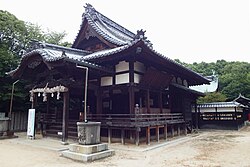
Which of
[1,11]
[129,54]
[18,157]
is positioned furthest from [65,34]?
[18,157]

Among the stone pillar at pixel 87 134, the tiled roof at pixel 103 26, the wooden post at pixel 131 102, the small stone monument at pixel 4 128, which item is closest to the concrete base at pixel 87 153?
the stone pillar at pixel 87 134

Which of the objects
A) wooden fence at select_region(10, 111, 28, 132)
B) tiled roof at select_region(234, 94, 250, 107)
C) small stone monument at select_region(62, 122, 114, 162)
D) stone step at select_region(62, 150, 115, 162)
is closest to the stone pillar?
small stone monument at select_region(62, 122, 114, 162)

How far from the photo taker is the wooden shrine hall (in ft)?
37.4

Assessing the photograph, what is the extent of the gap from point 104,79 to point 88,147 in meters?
5.92

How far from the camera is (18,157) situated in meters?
8.38

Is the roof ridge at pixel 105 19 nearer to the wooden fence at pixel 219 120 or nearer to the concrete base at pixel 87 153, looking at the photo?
the concrete base at pixel 87 153

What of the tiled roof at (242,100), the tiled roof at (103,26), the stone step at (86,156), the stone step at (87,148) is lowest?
the stone step at (86,156)

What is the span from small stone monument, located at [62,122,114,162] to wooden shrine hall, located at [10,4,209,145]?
105 inches

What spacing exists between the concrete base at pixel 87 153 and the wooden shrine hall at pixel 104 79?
2792 millimetres

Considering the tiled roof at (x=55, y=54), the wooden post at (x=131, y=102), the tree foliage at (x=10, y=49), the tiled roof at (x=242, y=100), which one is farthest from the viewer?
the tiled roof at (x=242, y=100)

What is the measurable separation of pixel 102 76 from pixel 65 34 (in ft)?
64.8

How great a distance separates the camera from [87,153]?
8.15 metres

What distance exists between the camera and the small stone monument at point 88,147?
26.5 ft

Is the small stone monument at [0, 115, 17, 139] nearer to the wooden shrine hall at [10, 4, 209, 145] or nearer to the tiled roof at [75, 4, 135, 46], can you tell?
the wooden shrine hall at [10, 4, 209, 145]
